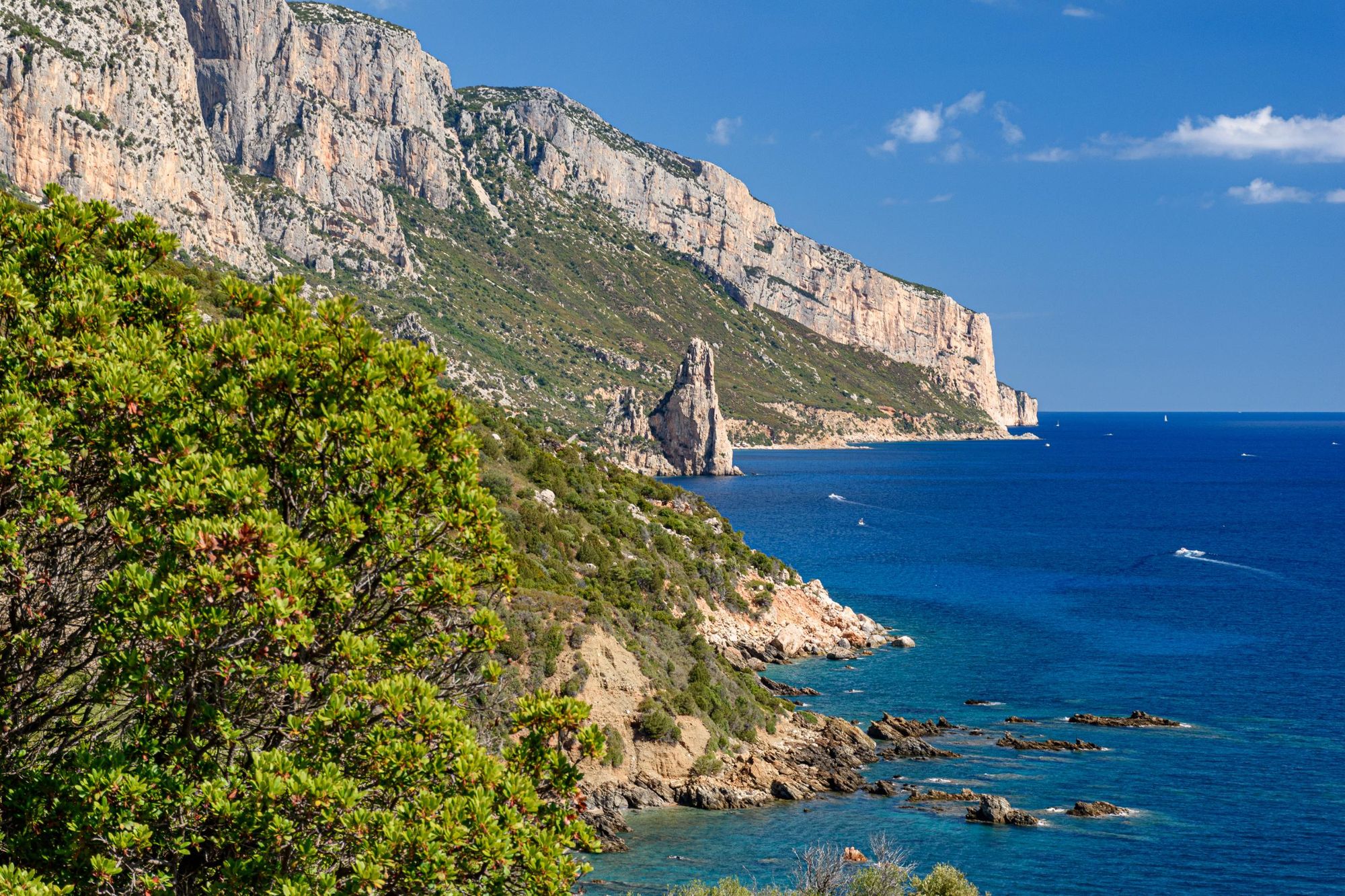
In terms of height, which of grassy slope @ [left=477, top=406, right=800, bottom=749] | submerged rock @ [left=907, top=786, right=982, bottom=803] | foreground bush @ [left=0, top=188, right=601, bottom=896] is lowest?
submerged rock @ [left=907, top=786, right=982, bottom=803]

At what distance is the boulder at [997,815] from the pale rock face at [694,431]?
458 feet

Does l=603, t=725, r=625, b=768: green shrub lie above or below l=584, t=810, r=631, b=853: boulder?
above

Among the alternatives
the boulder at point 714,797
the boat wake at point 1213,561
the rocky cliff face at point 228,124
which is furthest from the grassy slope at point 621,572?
the rocky cliff face at point 228,124

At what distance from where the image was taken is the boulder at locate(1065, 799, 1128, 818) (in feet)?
125

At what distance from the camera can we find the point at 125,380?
34.0 ft

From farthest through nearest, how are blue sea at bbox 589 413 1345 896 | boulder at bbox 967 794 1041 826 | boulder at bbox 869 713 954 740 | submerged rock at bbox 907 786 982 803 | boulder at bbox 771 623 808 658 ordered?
boulder at bbox 771 623 808 658, boulder at bbox 869 713 954 740, submerged rock at bbox 907 786 982 803, boulder at bbox 967 794 1041 826, blue sea at bbox 589 413 1345 896

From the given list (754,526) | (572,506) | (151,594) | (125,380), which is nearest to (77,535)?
(125,380)

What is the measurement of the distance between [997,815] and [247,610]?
3342 centimetres

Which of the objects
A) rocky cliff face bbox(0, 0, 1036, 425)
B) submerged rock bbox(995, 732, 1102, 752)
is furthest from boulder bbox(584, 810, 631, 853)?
rocky cliff face bbox(0, 0, 1036, 425)

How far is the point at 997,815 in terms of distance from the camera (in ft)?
121

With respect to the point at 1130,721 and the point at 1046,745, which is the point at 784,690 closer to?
the point at 1046,745

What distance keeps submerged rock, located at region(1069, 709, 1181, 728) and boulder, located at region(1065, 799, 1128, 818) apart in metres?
Answer: 11.7

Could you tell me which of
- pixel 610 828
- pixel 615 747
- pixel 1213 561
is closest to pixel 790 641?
pixel 615 747

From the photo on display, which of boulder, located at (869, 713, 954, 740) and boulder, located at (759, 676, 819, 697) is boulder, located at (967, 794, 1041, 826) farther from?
boulder, located at (759, 676, 819, 697)
